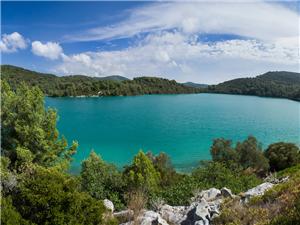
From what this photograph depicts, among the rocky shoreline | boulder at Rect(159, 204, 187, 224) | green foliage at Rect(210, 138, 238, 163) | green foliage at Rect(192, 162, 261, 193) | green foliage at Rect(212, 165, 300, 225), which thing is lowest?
green foliage at Rect(210, 138, 238, 163)

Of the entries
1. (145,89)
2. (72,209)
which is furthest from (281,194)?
(145,89)

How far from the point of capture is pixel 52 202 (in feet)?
26.8

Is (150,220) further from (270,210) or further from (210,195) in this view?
(210,195)

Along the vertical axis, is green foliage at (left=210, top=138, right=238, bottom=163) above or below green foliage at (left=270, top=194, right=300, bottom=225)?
below

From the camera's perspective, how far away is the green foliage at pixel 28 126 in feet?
63.0

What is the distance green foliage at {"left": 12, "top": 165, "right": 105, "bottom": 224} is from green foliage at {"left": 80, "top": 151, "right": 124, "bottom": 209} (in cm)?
623

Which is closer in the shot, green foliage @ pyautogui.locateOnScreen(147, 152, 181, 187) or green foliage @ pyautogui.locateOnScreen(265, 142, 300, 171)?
green foliage @ pyautogui.locateOnScreen(147, 152, 181, 187)

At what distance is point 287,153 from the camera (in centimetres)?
3241

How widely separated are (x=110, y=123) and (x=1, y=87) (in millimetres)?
47054

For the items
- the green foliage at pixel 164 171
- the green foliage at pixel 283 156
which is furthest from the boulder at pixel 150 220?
the green foliage at pixel 283 156

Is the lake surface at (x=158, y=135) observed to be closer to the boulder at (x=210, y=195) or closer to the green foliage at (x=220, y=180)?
the green foliage at (x=220, y=180)

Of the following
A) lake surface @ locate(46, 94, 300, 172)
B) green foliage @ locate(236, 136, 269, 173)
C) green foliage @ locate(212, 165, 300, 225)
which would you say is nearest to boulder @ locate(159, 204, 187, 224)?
green foliage @ locate(212, 165, 300, 225)

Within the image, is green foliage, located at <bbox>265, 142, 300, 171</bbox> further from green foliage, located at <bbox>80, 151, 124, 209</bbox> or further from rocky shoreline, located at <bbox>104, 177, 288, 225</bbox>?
rocky shoreline, located at <bbox>104, 177, 288, 225</bbox>

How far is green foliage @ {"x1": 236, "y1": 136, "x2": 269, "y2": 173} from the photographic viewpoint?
30.2 meters
